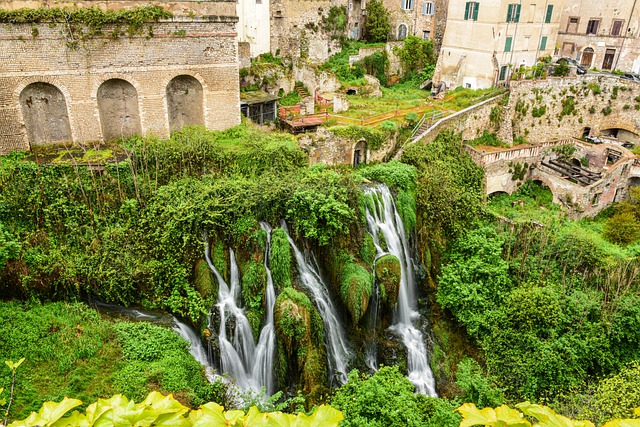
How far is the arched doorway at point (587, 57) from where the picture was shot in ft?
110

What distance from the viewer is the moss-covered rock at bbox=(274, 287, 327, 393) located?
13352 mm

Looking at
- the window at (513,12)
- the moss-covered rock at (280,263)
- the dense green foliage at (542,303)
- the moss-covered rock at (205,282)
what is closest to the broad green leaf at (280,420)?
the moss-covered rock at (205,282)

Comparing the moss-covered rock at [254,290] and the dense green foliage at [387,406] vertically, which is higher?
the moss-covered rock at [254,290]

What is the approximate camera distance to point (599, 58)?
33.4 meters

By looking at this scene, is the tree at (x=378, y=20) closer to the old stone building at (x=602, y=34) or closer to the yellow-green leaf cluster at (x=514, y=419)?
the old stone building at (x=602, y=34)

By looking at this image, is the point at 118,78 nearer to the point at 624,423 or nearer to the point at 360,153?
the point at 360,153

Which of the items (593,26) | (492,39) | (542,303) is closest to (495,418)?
(542,303)

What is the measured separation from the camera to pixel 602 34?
32781mm

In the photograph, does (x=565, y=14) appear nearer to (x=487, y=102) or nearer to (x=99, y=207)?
(x=487, y=102)

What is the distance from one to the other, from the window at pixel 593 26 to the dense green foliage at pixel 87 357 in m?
34.5

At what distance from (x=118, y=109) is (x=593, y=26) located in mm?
31859

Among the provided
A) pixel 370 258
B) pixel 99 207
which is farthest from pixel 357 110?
pixel 99 207

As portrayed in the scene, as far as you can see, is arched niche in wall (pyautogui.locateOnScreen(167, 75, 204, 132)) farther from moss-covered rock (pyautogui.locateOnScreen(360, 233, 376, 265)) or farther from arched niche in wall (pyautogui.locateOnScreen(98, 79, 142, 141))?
moss-covered rock (pyautogui.locateOnScreen(360, 233, 376, 265))

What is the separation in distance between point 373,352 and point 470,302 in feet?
12.6
